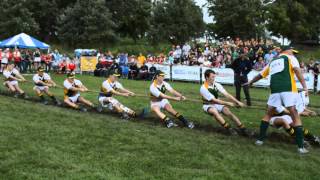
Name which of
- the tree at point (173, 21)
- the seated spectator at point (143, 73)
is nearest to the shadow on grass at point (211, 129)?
the seated spectator at point (143, 73)

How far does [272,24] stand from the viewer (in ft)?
146

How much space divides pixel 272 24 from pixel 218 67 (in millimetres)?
21072

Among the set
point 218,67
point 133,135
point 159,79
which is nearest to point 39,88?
point 159,79

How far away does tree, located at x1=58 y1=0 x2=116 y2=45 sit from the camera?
159 feet

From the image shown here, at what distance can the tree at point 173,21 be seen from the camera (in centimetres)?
5034

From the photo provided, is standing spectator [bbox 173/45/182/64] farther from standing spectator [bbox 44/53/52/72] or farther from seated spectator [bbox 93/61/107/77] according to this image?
standing spectator [bbox 44/53/52/72]

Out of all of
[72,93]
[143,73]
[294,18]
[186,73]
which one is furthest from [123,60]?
[294,18]

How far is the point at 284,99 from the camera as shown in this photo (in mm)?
9070

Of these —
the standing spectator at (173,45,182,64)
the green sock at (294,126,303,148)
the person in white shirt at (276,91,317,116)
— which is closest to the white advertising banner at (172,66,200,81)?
the standing spectator at (173,45,182,64)

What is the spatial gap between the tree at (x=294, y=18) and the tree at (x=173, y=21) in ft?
29.6

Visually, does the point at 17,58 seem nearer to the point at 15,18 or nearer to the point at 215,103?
the point at 15,18

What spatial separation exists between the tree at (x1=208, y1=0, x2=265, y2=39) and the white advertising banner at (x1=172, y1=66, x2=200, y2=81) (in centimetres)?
2303

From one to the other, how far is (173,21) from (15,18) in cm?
1597

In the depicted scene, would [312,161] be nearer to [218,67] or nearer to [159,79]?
[159,79]
